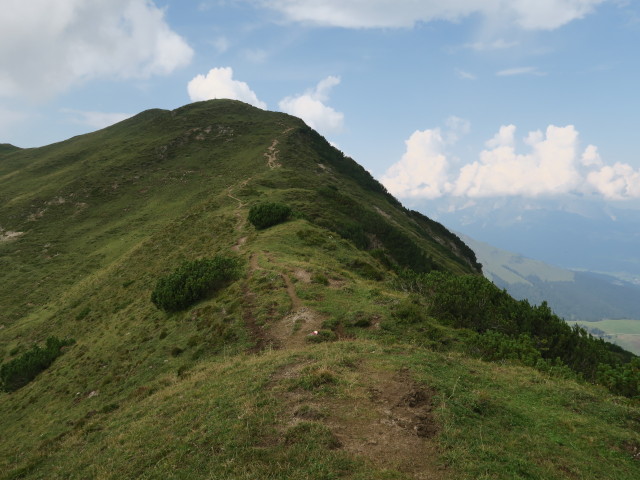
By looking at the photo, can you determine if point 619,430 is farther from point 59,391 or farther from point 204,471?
point 59,391

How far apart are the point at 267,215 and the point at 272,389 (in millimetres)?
27765

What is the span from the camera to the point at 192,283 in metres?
26.1

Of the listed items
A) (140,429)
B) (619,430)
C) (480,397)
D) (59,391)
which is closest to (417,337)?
(480,397)

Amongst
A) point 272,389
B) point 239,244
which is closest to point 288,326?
point 272,389

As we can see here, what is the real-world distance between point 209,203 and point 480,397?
161ft

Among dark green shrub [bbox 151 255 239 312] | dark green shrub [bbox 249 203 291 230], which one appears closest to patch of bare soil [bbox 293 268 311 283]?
dark green shrub [bbox 151 255 239 312]

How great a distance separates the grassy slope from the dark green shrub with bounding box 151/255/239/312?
1313 mm

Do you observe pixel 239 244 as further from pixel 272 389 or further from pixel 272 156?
pixel 272 156

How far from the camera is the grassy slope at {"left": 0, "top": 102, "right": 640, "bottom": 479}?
8.95 meters

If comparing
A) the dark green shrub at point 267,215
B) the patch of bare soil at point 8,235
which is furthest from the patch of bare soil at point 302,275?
the patch of bare soil at point 8,235

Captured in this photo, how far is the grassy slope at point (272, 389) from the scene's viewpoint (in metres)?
8.95

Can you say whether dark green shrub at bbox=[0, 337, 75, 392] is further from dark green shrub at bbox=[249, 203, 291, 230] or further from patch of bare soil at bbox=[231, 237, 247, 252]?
dark green shrub at bbox=[249, 203, 291, 230]

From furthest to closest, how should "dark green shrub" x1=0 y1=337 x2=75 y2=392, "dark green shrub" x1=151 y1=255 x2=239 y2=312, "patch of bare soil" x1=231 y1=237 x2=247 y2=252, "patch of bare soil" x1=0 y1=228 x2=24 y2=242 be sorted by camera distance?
"patch of bare soil" x1=0 y1=228 x2=24 y2=242 → "patch of bare soil" x1=231 y1=237 x2=247 y2=252 → "dark green shrub" x1=0 y1=337 x2=75 y2=392 → "dark green shrub" x1=151 y1=255 x2=239 y2=312

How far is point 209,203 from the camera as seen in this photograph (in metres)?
53.6
